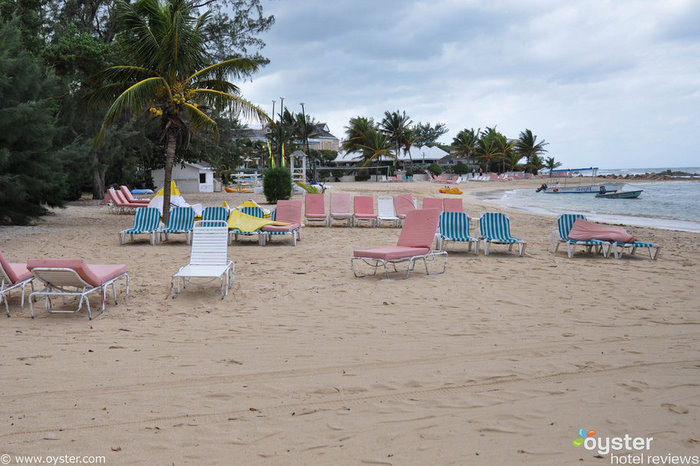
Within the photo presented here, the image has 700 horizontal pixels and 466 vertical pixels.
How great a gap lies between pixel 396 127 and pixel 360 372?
193ft

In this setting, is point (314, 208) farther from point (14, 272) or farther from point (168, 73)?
point (14, 272)

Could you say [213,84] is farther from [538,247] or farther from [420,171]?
[420,171]

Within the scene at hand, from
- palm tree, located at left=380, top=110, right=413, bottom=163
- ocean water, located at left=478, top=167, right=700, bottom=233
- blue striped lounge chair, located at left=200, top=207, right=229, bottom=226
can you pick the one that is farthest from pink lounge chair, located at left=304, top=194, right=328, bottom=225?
palm tree, located at left=380, top=110, right=413, bottom=163

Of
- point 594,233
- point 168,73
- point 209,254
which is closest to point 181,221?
point 168,73

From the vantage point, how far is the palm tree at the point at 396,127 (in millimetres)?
61219

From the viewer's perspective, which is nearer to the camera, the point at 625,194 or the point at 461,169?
the point at 625,194

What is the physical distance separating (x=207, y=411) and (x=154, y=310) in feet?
9.51

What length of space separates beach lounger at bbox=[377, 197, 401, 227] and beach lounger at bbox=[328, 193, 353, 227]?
0.83 m

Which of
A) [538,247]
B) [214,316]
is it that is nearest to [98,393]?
[214,316]

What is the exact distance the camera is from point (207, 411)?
140 inches

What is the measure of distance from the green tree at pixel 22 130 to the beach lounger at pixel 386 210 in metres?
8.89

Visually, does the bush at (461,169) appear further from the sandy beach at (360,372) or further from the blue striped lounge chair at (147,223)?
the sandy beach at (360,372)

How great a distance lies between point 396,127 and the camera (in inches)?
2421

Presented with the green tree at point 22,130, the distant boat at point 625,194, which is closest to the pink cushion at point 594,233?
the green tree at point 22,130
